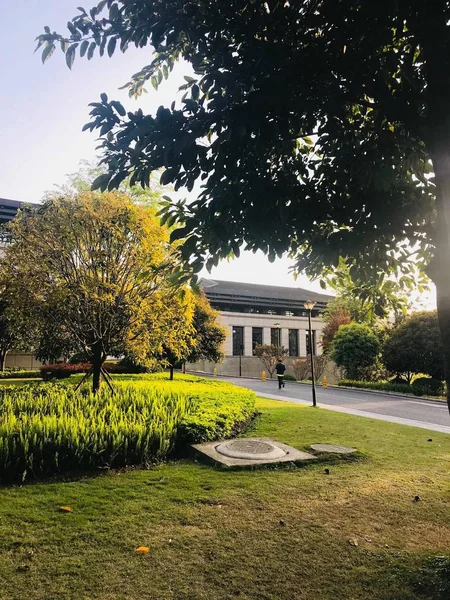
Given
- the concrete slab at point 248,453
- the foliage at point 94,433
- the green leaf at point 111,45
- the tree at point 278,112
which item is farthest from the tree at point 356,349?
the green leaf at point 111,45

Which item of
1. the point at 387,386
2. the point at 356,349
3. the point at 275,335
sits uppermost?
the point at 275,335

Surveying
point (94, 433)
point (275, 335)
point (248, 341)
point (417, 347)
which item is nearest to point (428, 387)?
point (417, 347)

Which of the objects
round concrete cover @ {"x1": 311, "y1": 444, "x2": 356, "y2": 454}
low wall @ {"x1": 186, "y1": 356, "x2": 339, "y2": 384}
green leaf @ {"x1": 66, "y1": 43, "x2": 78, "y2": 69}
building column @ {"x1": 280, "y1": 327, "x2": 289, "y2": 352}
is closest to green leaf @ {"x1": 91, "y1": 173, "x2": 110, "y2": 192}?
green leaf @ {"x1": 66, "y1": 43, "x2": 78, "y2": 69}

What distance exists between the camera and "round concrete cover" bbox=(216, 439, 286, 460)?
656 centimetres

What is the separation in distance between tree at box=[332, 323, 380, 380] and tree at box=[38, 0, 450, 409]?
25417 millimetres

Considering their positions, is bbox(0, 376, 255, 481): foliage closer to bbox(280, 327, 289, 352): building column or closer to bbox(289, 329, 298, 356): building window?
bbox(280, 327, 289, 352): building column

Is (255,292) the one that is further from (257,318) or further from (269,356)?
(269,356)

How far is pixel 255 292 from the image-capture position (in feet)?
176

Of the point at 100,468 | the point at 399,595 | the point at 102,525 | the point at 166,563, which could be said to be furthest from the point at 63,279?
the point at 399,595

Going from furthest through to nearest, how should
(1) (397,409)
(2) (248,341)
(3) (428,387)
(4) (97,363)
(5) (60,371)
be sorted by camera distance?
(2) (248,341) → (3) (428,387) → (5) (60,371) → (1) (397,409) → (4) (97,363)

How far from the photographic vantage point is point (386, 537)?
13.0 ft

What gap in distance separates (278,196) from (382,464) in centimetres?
474

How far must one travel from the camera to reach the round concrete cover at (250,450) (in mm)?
6562

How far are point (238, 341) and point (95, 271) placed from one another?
38.2 meters
